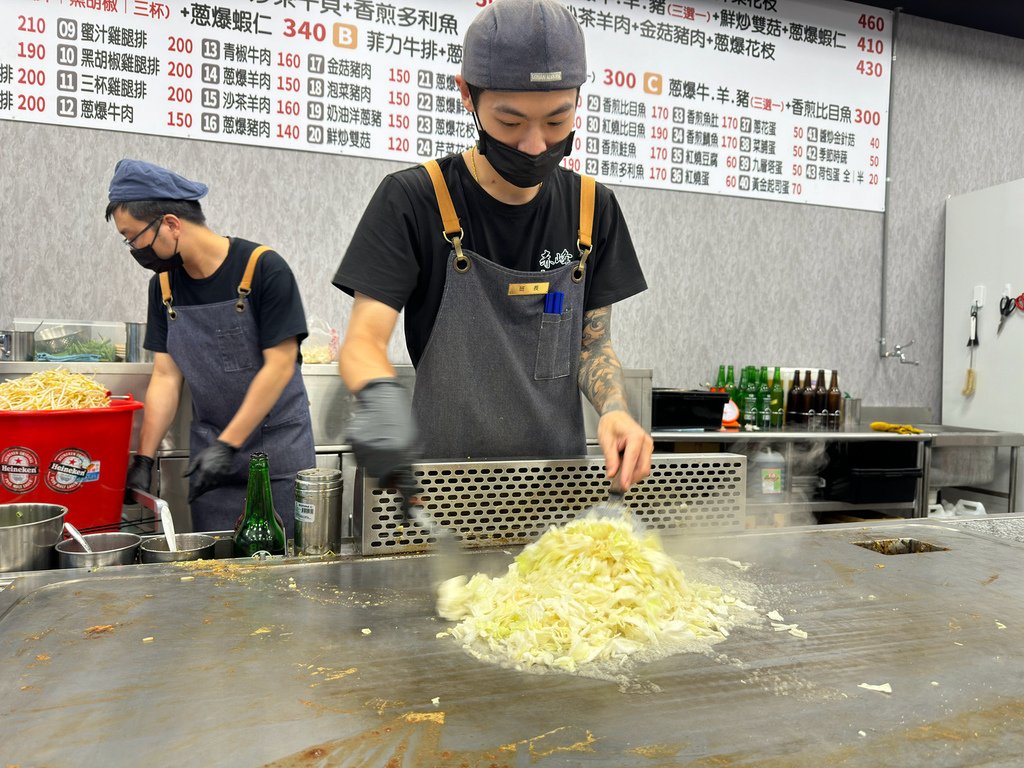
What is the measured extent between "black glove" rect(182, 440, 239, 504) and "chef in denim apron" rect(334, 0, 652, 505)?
96 centimetres

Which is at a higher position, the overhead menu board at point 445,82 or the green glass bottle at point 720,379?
the overhead menu board at point 445,82

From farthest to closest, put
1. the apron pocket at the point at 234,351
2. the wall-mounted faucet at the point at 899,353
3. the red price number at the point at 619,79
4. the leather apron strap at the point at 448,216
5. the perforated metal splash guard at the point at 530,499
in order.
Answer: the wall-mounted faucet at the point at 899,353 → the red price number at the point at 619,79 → the apron pocket at the point at 234,351 → the leather apron strap at the point at 448,216 → the perforated metal splash guard at the point at 530,499

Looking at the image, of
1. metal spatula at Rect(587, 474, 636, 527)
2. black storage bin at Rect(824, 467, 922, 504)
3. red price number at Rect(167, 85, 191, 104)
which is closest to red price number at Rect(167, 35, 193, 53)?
red price number at Rect(167, 85, 191, 104)

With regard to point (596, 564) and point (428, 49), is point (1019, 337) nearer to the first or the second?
point (428, 49)

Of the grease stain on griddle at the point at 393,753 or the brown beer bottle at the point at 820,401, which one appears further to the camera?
the brown beer bottle at the point at 820,401

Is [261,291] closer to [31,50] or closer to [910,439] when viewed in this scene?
[31,50]

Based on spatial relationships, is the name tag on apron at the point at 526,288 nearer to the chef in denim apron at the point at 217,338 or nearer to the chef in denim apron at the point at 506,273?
the chef in denim apron at the point at 506,273

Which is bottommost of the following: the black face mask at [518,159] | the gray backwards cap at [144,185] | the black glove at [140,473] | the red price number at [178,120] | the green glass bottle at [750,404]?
the black glove at [140,473]

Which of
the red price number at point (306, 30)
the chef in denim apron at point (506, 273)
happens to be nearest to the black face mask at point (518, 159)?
the chef in denim apron at point (506, 273)

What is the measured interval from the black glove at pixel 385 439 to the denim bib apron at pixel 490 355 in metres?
0.43

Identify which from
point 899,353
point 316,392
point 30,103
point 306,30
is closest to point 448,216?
point 316,392

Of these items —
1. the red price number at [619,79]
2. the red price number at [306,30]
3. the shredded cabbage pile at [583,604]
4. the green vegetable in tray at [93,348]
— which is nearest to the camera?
the shredded cabbage pile at [583,604]

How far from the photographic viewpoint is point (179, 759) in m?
0.84

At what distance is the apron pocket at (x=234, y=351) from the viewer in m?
2.75
